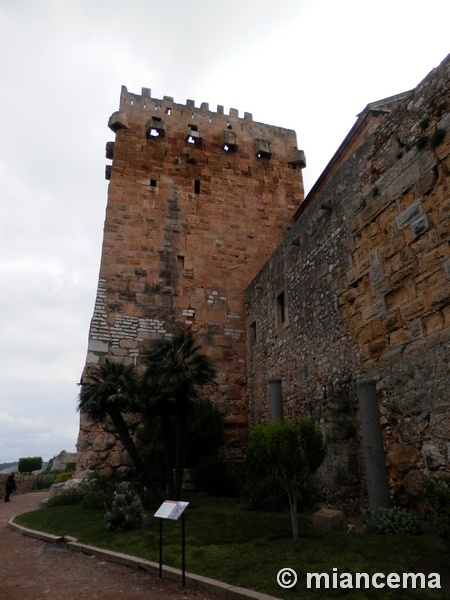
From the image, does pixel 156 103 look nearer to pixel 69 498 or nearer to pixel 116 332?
pixel 116 332

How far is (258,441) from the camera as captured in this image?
7.05 meters

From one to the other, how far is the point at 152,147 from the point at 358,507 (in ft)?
48.7

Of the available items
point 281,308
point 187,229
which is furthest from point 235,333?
point 187,229

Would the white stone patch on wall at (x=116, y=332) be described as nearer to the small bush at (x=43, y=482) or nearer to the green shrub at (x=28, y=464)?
the small bush at (x=43, y=482)

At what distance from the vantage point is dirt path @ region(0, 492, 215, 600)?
16.6ft

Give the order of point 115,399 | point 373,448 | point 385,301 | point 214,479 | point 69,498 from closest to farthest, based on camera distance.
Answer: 1. point 373,448
2. point 385,301
3. point 115,399
4. point 69,498
5. point 214,479

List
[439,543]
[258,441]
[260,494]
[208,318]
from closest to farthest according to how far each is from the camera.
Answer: [439,543] → [258,441] → [260,494] → [208,318]

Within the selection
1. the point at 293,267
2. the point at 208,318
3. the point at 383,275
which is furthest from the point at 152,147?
the point at 383,275

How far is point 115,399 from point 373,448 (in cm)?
573

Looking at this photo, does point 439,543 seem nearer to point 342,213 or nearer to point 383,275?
point 383,275

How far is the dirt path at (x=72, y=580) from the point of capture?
5.05 meters

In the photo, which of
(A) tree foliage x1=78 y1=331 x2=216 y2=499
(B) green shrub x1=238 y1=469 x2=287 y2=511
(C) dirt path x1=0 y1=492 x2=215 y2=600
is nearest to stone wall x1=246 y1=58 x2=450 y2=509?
(B) green shrub x1=238 y1=469 x2=287 y2=511

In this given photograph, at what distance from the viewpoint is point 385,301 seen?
25.5ft

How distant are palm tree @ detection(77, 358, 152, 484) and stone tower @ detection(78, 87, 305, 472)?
3.01 m
